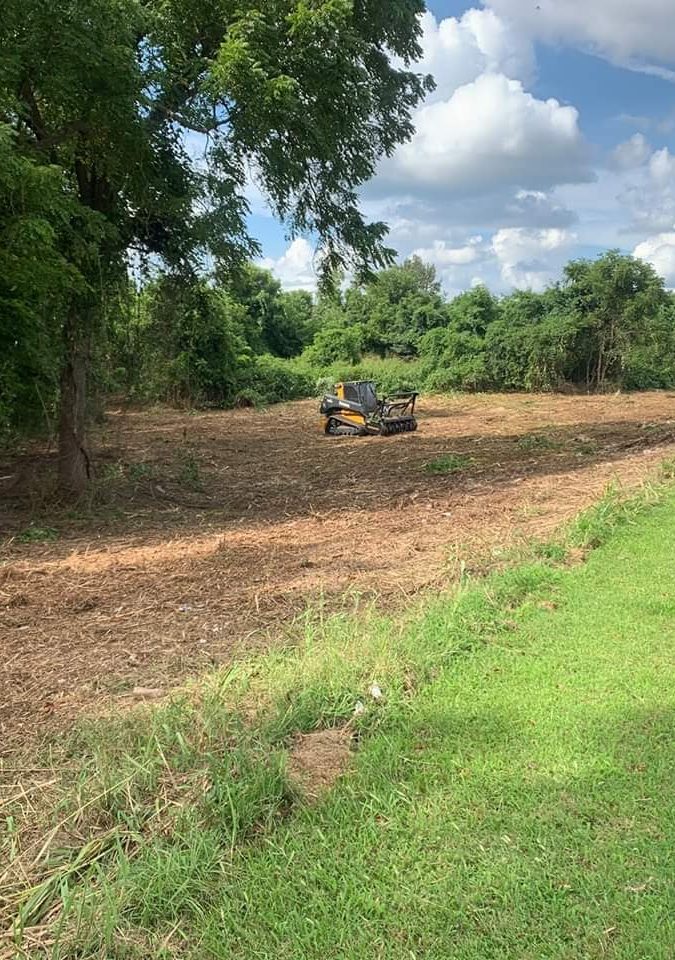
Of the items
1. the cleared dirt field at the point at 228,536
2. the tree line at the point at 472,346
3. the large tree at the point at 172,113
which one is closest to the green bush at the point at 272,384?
the tree line at the point at 472,346

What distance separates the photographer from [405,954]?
2.00 metres

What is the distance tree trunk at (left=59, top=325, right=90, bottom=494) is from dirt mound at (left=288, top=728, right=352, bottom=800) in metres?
6.75

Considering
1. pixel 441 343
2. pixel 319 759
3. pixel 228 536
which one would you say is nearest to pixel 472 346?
pixel 441 343

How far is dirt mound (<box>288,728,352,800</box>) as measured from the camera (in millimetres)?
2785

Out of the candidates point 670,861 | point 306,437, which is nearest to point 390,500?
point 670,861

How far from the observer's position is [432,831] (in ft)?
8.20

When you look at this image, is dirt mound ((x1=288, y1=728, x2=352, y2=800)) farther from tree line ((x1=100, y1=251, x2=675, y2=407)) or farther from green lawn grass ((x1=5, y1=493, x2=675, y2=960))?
tree line ((x1=100, y1=251, x2=675, y2=407))

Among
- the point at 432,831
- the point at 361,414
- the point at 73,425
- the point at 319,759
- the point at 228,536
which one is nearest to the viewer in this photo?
the point at 432,831

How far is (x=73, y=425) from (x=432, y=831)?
776cm

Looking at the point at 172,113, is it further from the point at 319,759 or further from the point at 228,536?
the point at 319,759

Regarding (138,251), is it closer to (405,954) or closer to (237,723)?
(237,723)

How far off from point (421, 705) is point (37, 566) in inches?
159

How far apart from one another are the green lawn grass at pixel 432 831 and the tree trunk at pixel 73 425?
6.29 m

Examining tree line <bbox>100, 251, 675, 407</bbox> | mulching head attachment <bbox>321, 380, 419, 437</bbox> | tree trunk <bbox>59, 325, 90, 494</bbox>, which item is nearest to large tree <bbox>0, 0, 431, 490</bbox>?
tree trunk <bbox>59, 325, 90, 494</bbox>
